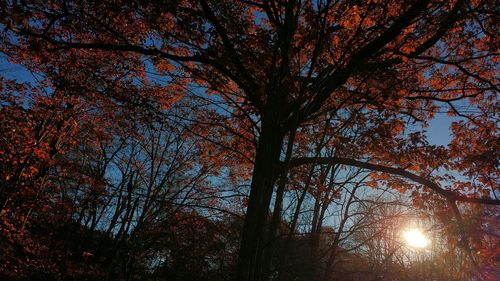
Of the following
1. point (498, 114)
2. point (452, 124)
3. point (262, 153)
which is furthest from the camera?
point (452, 124)

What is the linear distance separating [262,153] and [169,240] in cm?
1252

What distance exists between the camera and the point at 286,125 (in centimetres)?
455

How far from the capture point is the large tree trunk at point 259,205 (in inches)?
132

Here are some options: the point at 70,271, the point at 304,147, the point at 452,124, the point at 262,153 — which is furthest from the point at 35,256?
the point at 452,124

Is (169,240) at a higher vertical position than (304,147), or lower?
lower

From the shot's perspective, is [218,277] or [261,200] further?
[218,277]

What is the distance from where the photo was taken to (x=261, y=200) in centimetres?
348

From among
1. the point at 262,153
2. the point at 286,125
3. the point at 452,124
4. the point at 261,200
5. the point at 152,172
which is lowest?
the point at 261,200

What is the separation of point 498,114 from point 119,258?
53.6 feet

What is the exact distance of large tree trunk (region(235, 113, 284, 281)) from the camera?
3350mm

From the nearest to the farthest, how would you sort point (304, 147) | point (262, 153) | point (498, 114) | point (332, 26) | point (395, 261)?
point (262, 153)
point (332, 26)
point (498, 114)
point (304, 147)
point (395, 261)

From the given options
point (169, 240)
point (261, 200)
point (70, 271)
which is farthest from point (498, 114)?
point (70, 271)

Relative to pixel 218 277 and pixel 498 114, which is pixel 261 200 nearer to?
pixel 498 114

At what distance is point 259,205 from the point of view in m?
3.52
